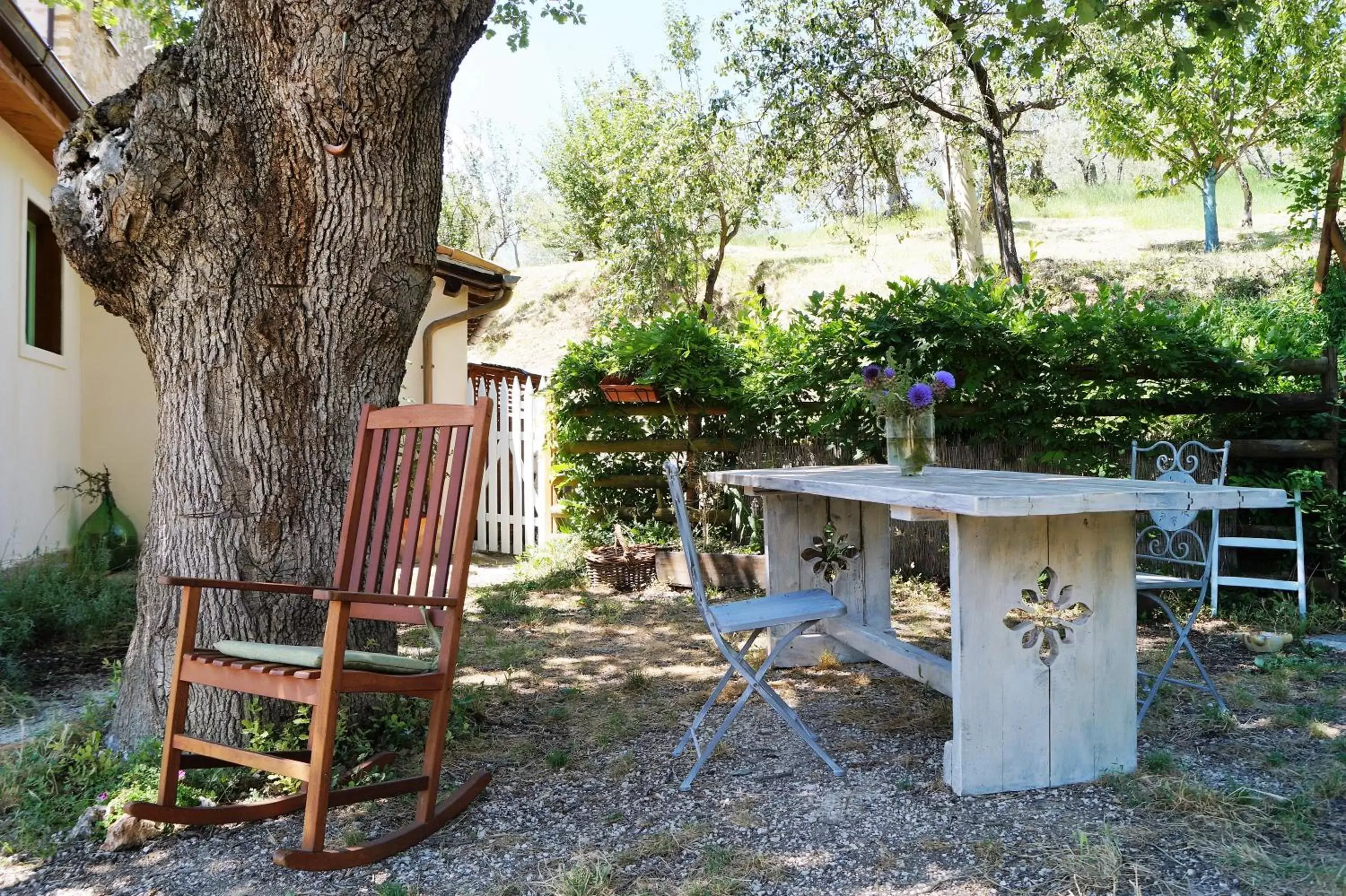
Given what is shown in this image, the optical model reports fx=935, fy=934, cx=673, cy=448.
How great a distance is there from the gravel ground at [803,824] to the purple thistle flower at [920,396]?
1266mm

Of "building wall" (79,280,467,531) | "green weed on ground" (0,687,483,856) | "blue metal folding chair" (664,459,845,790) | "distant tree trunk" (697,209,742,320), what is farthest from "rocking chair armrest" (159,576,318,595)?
"distant tree trunk" (697,209,742,320)

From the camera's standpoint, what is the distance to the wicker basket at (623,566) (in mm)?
6820

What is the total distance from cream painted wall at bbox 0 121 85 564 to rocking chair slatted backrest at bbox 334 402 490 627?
4.01 meters

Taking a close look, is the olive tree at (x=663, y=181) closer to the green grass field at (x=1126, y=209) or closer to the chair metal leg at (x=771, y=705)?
the green grass field at (x=1126, y=209)

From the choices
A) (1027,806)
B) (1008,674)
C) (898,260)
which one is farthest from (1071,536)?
(898,260)

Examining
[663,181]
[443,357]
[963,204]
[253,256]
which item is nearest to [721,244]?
[663,181]

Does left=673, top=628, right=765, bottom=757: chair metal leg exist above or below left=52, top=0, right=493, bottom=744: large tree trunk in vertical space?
below

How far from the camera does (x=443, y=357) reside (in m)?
10.5

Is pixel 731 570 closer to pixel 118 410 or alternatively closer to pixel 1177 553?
pixel 1177 553

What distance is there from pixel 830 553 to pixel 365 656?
2562mm

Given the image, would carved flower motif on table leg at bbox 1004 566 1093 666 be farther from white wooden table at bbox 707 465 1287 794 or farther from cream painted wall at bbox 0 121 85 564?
cream painted wall at bbox 0 121 85 564

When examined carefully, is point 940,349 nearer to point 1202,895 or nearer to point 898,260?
point 1202,895

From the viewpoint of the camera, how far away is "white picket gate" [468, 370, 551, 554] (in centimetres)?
843

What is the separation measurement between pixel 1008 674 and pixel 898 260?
21.3 metres
